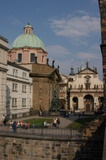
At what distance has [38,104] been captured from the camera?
61.7 meters

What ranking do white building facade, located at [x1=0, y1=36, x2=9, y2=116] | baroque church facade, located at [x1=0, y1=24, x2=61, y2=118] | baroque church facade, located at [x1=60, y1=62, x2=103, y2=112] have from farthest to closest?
baroque church facade, located at [x1=60, y1=62, x2=103, y2=112] → baroque church facade, located at [x1=0, y1=24, x2=61, y2=118] → white building facade, located at [x1=0, y1=36, x2=9, y2=116]

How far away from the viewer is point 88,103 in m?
84.9

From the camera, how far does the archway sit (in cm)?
8412

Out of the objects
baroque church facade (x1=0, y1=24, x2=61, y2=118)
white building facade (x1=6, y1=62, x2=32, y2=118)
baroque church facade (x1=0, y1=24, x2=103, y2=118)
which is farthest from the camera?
baroque church facade (x1=0, y1=24, x2=61, y2=118)

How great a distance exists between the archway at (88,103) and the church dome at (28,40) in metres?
23.9

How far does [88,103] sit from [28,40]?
3013 centimetres

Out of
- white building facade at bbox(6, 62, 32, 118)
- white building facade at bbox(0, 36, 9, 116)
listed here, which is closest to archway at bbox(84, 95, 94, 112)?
white building facade at bbox(6, 62, 32, 118)

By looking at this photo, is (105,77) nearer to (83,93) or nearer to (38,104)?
(38,104)

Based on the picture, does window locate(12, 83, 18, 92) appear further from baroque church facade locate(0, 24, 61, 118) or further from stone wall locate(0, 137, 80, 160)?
stone wall locate(0, 137, 80, 160)

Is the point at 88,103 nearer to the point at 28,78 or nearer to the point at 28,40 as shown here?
the point at 28,40

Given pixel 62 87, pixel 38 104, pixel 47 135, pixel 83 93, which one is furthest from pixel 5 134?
pixel 62 87

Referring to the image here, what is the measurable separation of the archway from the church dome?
2385cm

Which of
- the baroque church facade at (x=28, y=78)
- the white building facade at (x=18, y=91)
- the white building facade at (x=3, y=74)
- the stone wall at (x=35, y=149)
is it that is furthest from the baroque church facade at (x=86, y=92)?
the stone wall at (x=35, y=149)

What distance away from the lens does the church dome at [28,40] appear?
7038cm
